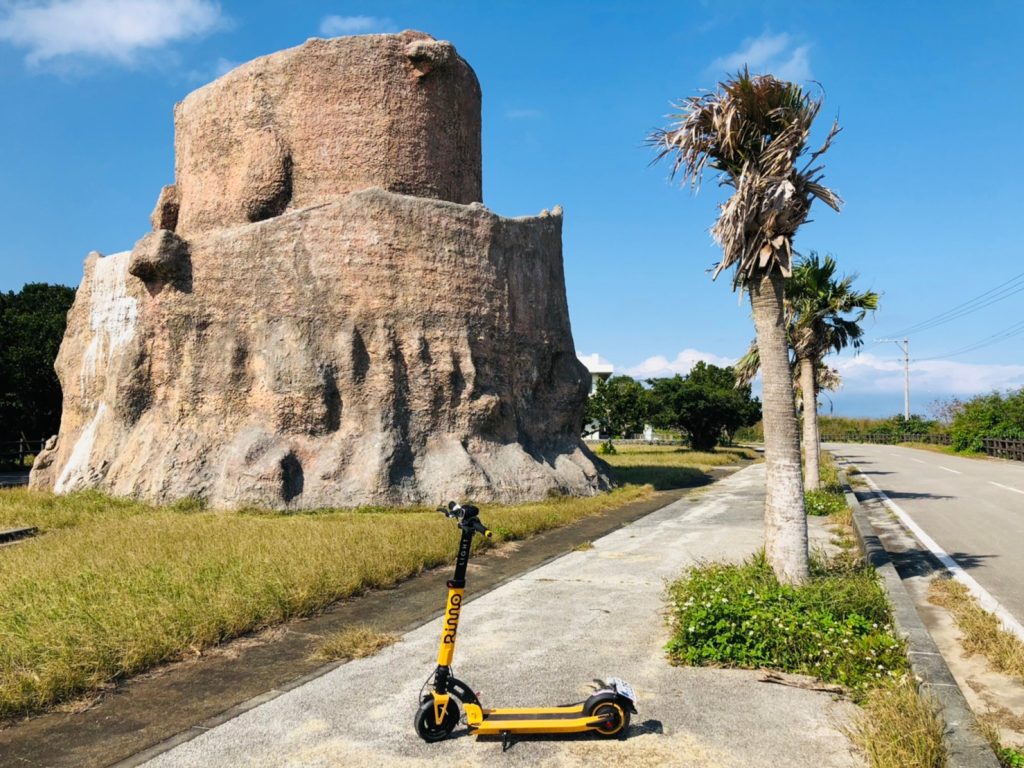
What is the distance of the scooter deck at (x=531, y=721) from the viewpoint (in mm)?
4715

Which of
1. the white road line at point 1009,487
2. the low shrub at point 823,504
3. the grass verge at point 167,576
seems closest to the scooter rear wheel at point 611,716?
the grass verge at point 167,576

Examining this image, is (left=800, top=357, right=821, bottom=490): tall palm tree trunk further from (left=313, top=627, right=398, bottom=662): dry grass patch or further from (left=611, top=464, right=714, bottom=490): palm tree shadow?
(left=313, top=627, right=398, bottom=662): dry grass patch

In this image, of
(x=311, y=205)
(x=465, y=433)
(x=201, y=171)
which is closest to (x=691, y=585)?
(x=465, y=433)

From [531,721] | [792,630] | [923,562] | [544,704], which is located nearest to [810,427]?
[923,562]

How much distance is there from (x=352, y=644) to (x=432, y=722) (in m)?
2.28

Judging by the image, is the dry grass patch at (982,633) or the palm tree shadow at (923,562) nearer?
the dry grass patch at (982,633)

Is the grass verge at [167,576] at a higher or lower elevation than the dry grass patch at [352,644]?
higher

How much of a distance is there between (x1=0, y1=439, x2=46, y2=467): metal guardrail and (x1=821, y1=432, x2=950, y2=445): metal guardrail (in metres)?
64.5

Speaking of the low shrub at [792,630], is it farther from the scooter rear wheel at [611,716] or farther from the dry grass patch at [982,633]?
the scooter rear wheel at [611,716]

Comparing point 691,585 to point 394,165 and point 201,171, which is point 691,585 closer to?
point 394,165

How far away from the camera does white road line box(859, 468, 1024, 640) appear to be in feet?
24.6

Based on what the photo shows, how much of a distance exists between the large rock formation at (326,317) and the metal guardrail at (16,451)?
16.1 meters

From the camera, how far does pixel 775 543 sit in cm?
792

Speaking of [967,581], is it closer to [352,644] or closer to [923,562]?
[923,562]
